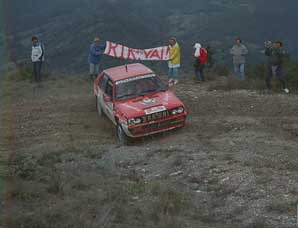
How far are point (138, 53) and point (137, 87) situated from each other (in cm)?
853

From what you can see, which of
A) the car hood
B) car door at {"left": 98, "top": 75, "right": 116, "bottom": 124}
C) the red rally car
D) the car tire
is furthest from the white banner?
the car tire

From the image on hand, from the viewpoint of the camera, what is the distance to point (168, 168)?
11.1 m

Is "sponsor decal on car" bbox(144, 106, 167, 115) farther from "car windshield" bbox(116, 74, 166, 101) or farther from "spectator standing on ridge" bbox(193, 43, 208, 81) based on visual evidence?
"spectator standing on ridge" bbox(193, 43, 208, 81)

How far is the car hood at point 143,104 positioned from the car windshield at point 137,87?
20 centimetres

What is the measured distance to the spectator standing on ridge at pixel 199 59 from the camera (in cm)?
1964

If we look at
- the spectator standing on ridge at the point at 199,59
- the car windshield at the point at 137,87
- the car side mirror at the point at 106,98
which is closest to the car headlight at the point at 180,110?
the car windshield at the point at 137,87

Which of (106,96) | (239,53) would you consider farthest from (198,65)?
(106,96)

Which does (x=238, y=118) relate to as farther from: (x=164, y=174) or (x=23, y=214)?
(x=23, y=214)

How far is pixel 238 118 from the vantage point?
48.8 ft

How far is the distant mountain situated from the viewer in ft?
251

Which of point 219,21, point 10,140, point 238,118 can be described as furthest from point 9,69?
point 219,21

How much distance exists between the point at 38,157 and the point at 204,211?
474 cm

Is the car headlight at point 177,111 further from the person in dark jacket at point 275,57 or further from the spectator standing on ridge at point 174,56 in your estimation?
the spectator standing on ridge at point 174,56

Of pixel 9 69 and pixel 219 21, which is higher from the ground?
pixel 9 69
